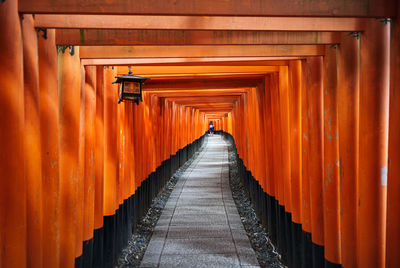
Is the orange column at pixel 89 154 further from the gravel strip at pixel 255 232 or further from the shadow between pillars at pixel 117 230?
the gravel strip at pixel 255 232

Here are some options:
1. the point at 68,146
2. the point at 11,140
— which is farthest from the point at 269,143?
the point at 11,140

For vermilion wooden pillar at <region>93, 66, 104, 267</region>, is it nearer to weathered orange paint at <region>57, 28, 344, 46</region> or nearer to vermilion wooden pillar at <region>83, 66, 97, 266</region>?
vermilion wooden pillar at <region>83, 66, 97, 266</region>

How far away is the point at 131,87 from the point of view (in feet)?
18.4

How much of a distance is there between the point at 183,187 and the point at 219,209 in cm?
396

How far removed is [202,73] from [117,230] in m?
3.15

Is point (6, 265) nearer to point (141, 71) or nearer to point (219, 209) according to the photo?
point (141, 71)

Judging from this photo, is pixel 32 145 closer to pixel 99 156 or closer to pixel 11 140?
pixel 11 140

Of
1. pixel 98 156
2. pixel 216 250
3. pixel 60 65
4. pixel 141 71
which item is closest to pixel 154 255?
pixel 216 250

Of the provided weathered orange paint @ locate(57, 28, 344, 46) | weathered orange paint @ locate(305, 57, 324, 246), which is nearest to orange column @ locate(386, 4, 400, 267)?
weathered orange paint @ locate(57, 28, 344, 46)

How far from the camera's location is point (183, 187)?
1445 centimetres

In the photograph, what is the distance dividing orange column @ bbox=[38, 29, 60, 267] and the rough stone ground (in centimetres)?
337

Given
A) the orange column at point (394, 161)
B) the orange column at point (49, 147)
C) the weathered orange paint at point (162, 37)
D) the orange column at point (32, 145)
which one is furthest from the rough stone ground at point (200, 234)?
the weathered orange paint at point (162, 37)

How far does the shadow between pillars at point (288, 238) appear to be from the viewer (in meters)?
4.62

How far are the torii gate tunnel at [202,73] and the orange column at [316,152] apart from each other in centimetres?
1
